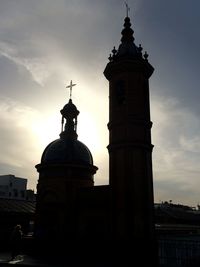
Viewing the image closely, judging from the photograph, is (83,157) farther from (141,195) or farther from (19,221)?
(19,221)

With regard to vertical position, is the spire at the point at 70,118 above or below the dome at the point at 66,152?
above

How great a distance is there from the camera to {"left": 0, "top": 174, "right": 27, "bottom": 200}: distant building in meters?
63.7

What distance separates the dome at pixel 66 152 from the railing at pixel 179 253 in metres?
9.21

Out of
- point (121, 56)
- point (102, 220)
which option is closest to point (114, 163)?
point (102, 220)

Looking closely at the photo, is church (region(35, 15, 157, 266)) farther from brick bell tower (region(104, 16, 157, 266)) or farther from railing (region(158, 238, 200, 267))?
railing (region(158, 238, 200, 267))

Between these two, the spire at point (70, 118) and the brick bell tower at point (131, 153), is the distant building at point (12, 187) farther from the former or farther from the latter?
the brick bell tower at point (131, 153)

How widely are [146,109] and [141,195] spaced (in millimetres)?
5835

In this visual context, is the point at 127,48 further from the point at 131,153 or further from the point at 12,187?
the point at 12,187

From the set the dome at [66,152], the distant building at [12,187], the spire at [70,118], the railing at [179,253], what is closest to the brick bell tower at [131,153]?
the railing at [179,253]

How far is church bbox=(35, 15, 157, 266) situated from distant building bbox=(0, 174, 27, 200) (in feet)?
139

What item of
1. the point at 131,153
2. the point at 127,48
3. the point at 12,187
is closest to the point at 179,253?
the point at 131,153

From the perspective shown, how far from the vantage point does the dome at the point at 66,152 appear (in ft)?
77.6

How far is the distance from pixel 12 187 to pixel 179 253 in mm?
53861

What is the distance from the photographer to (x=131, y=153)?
1905cm
